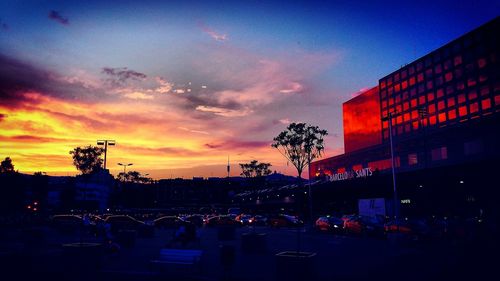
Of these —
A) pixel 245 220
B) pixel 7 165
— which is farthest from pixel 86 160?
pixel 245 220

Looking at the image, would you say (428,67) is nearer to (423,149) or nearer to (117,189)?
(423,149)

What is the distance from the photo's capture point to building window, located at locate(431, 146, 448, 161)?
74.9 metres

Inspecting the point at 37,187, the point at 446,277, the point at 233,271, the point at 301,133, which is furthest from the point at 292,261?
the point at 37,187

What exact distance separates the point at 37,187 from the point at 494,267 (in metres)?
96.5

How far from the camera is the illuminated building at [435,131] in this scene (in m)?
46.5

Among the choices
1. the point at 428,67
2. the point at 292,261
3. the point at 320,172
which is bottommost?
the point at 292,261

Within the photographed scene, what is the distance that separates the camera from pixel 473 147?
68500 millimetres

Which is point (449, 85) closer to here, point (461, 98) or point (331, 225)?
point (461, 98)

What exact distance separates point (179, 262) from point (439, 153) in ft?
243

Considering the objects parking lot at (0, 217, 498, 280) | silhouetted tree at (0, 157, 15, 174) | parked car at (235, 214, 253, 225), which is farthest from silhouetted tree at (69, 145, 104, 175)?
parking lot at (0, 217, 498, 280)

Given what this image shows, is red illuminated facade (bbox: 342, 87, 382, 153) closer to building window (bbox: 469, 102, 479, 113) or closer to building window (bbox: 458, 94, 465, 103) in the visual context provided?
building window (bbox: 458, 94, 465, 103)

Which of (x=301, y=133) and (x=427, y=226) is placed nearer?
(x=427, y=226)

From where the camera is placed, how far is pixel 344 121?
11612cm

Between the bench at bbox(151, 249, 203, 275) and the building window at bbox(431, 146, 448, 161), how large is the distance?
72.1 metres
